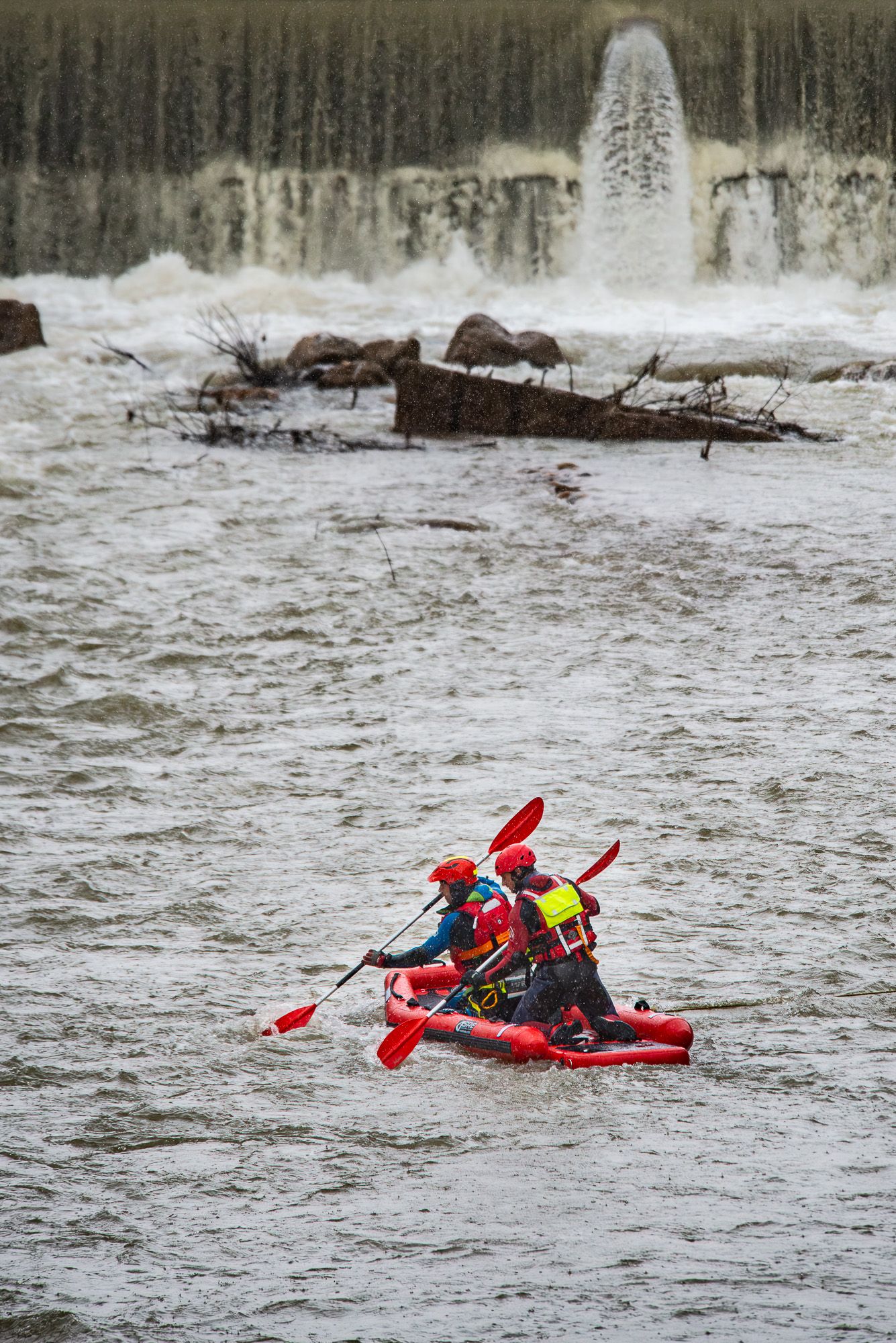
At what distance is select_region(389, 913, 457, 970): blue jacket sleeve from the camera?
5.79m

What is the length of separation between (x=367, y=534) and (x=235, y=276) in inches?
416

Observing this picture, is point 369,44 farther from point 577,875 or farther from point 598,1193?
point 598,1193

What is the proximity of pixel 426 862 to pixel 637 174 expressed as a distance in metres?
16.5

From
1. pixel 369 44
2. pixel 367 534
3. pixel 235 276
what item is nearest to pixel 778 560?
pixel 367 534

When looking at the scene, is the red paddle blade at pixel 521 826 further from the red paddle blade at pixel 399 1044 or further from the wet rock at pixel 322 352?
the wet rock at pixel 322 352

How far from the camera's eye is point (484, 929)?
5.81 metres

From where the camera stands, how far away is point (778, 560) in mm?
10531

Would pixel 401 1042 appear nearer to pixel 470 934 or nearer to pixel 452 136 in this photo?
pixel 470 934

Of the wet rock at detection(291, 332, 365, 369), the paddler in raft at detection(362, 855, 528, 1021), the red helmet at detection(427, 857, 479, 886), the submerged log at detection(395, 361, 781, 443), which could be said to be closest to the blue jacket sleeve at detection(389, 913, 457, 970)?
the paddler in raft at detection(362, 855, 528, 1021)

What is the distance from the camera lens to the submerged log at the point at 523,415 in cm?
1398

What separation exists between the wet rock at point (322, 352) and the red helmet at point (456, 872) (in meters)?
11.8

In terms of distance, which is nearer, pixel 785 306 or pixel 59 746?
pixel 59 746

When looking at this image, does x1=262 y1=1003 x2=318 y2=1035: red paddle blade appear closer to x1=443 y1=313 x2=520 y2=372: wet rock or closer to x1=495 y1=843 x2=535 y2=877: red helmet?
x1=495 y1=843 x2=535 y2=877: red helmet

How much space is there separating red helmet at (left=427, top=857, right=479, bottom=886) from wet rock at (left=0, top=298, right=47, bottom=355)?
1306 centimetres
